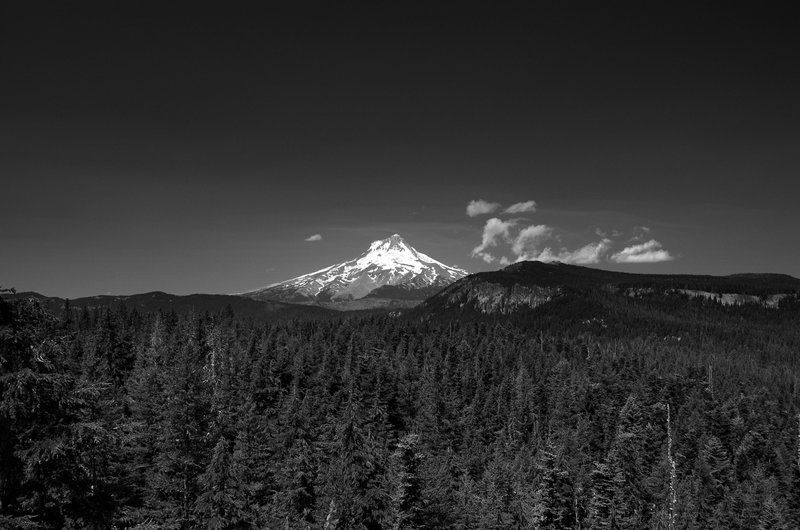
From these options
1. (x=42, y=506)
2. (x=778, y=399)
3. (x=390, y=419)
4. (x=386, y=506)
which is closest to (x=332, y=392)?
(x=390, y=419)

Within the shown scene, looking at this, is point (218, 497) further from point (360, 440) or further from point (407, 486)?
point (407, 486)

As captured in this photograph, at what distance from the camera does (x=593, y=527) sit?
30.0 meters

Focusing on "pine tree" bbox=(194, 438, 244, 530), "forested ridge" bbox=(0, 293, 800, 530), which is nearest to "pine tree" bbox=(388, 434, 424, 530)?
"forested ridge" bbox=(0, 293, 800, 530)

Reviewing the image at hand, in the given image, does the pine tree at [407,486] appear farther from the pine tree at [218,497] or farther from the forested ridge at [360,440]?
the pine tree at [218,497]

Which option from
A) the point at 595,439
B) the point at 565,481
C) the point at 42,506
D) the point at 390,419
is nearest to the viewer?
the point at 42,506

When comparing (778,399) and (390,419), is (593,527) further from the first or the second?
(778,399)

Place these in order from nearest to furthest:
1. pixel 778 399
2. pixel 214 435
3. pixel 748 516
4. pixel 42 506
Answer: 1. pixel 42 506
2. pixel 214 435
3. pixel 748 516
4. pixel 778 399

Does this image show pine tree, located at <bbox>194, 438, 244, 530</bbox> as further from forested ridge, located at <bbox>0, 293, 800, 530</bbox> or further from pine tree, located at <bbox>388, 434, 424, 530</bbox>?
pine tree, located at <bbox>388, 434, 424, 530</bbox>

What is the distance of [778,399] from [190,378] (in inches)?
5876

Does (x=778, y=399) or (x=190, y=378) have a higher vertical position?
(x=190, y=378)

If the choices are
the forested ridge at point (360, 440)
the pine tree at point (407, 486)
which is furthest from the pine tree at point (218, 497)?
the pine tree at point (407, 486)

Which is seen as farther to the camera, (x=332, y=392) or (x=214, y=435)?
(x=332, y=392)

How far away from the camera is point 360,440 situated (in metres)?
22.8

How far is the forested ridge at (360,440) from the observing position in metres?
11.7
